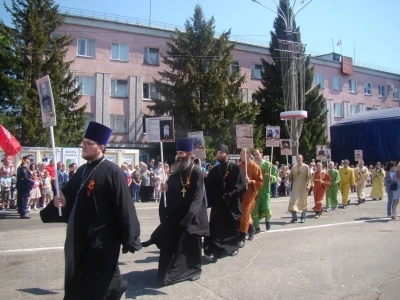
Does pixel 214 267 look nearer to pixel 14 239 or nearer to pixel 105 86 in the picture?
pixel 14 239

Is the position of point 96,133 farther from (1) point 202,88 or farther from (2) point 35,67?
(1) point 202,88

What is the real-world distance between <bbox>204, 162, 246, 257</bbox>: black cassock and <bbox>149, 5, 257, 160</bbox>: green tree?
2113cm

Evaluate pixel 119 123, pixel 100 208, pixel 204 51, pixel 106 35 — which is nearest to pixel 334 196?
pixel 100 208

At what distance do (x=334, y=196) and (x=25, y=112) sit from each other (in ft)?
62.5

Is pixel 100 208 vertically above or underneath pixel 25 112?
underneath

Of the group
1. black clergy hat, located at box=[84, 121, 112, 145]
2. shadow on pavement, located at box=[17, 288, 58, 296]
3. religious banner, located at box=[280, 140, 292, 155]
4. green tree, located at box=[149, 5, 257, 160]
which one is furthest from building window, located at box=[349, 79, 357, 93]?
black clergy hat, located at box=[84, 121, 112, 145]

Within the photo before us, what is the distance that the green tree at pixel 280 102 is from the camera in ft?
118

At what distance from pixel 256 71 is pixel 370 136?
12202 millimetres

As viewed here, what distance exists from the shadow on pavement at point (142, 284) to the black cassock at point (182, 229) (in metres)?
0.20

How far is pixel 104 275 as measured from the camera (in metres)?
3.70

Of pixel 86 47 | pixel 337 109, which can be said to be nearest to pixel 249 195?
pixel 86 47

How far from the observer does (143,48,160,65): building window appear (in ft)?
109

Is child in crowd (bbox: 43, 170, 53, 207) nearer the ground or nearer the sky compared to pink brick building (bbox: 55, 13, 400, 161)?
nearer the ground

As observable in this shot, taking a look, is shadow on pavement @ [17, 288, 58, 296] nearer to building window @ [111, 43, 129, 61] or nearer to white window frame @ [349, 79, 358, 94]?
building window @ [111, 43, 129, 61]
